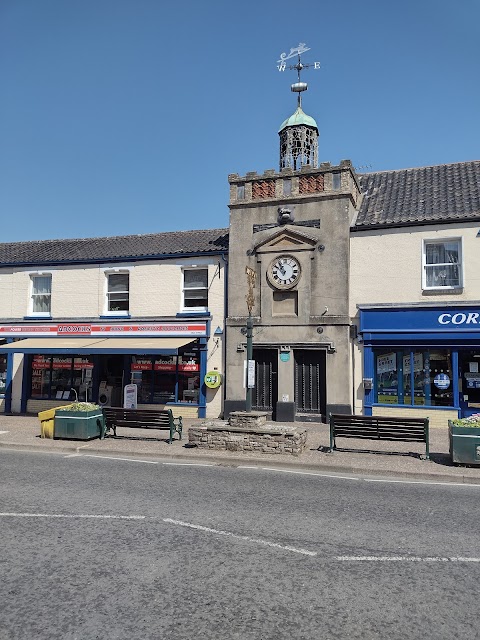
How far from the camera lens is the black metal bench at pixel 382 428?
38.7 feet

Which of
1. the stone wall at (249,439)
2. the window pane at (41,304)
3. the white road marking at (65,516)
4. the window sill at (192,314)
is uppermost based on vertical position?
the window pane at (41,304)

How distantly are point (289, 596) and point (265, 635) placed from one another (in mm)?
713

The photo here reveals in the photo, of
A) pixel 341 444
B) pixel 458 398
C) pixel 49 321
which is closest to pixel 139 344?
pixel 49 321

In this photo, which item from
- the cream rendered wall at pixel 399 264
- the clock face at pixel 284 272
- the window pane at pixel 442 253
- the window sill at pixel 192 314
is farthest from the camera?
the window sill at pixel 192 314

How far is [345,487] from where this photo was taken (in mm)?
9148

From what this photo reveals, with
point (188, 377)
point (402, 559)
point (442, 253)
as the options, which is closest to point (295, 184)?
point (442, 253)

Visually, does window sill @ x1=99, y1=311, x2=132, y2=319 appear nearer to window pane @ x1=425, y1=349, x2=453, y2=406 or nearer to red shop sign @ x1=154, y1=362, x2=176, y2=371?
red shop sign @ x1=154, y1=362, x2=176, y2=371

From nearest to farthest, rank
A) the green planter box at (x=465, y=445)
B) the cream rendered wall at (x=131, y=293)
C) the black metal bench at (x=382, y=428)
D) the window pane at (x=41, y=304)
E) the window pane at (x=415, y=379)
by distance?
the green planter box at (x=465, y=445) < the black metal bench at (x=382, y=428) < the window pane at (x=415, y=379) < the cream rendered wall at (x=131, y=293) < the window pane at (x=41, y=304)

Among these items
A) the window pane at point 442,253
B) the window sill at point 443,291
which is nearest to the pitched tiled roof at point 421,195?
the window pane at point 442,253

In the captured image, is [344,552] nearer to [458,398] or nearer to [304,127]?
[458,398]

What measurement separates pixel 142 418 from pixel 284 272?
24.8 ft

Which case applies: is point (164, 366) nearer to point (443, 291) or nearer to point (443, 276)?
point (443, 291)

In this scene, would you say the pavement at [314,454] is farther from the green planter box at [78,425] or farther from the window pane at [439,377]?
the window pane at [439,377]

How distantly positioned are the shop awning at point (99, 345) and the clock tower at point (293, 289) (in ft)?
7.45
